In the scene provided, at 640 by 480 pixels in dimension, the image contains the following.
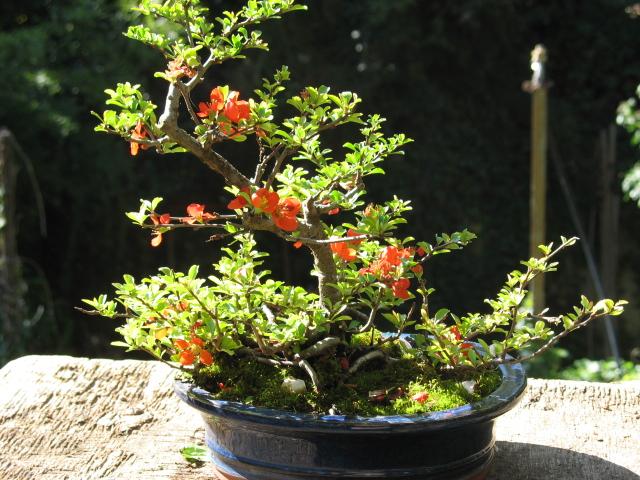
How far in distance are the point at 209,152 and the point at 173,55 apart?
0.55 feet

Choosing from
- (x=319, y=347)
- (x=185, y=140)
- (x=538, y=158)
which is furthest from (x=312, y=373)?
(x=538, y=158)

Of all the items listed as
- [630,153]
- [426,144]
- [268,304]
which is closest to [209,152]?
[268,304]

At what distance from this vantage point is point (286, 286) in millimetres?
1263

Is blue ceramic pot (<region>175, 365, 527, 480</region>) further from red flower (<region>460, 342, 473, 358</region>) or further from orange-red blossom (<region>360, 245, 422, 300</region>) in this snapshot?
orange-red blossom (<region>360, 245, 422, 300</region>)

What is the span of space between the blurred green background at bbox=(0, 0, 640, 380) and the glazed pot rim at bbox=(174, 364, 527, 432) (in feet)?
9.11

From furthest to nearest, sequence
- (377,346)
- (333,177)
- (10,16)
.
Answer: (10,16) → (377,346) → (333,177)

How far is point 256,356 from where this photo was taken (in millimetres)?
1306

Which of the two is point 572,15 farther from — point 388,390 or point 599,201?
point 388,390

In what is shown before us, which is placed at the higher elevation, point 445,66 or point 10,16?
point 10,16

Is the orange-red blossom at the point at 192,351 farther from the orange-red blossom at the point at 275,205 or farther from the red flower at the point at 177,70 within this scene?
the red flower at the point at 177,70

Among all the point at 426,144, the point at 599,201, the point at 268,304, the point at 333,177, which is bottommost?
the point at 599,201

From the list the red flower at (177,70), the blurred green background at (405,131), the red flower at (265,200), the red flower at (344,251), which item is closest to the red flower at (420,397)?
the red flower at (344,251)

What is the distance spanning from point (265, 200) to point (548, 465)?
71 cm

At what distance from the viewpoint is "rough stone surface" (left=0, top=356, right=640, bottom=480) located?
142 centimetres
